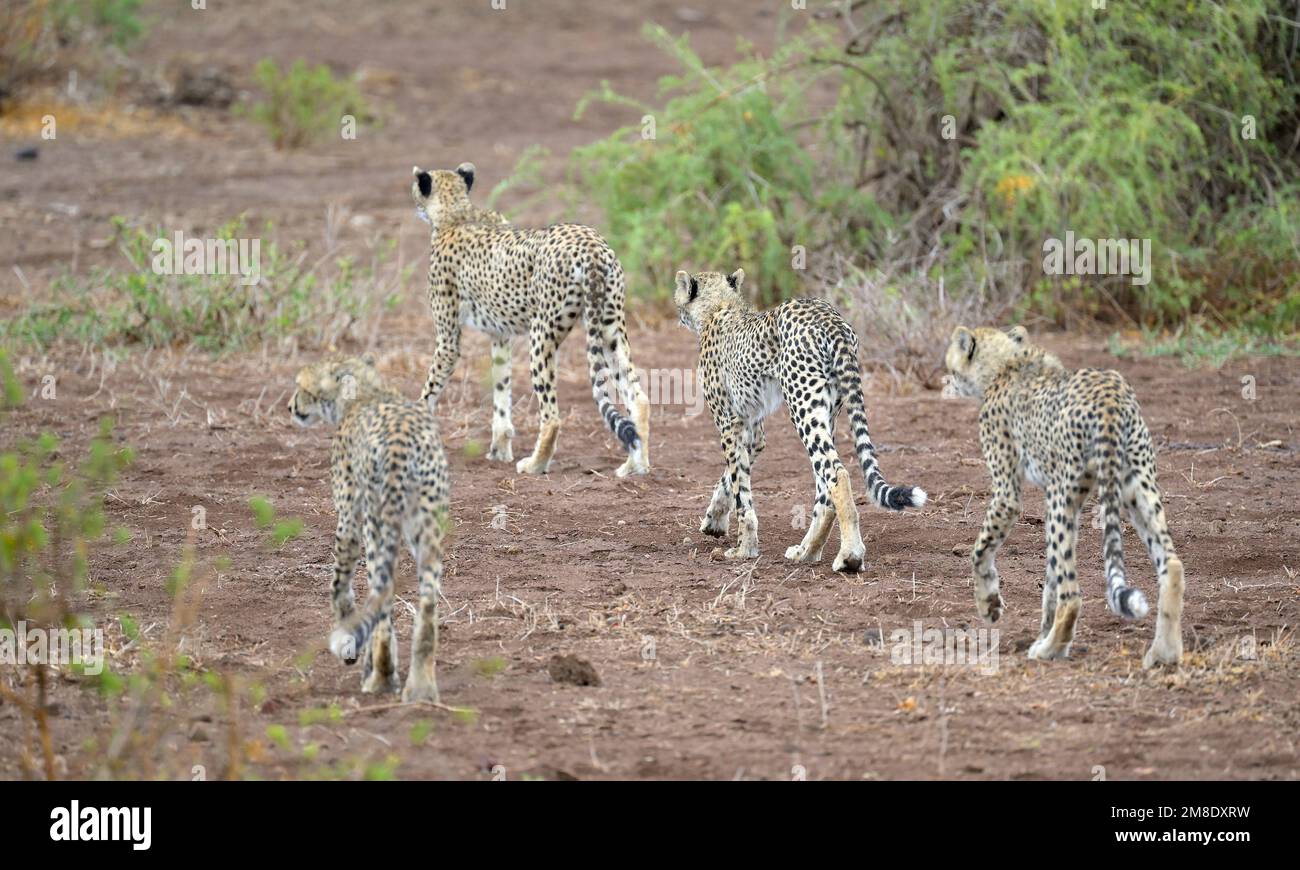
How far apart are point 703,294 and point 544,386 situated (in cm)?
118

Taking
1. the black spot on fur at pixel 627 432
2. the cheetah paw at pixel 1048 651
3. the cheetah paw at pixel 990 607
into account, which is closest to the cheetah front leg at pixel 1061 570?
the cheetah paw at pixel 1048 651

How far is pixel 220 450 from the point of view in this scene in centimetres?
880

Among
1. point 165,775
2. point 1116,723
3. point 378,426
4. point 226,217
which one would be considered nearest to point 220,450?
point 378,426

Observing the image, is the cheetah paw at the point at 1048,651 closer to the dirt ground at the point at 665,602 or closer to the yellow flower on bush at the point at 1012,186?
the dirt ground at the point at 665,602

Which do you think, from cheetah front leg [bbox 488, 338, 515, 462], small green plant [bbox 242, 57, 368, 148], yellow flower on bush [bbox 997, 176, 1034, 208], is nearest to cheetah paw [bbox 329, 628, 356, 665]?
cheetah front leg [bbox 488, 338, 515, 462]

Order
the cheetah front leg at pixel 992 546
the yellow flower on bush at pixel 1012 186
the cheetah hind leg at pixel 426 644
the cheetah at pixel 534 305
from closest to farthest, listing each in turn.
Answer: the cheetah hind leg at pixel 426 644
the cheetah front leg at pixel 992 546
the cheetah at pixel 534 305
the yellow flower on bush at pixel 1012 186

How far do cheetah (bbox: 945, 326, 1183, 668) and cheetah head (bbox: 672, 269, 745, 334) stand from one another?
178 centimetres

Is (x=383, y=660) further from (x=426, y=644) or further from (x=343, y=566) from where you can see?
(x=343, y=566)

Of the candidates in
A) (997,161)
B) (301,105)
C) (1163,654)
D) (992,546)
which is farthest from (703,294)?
(301,105)

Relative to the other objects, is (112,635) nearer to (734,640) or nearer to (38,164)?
(734,640)

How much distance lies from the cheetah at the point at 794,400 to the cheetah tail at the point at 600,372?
72 cm

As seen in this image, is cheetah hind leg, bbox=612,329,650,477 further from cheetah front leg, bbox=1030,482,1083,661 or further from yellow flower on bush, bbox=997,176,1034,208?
yellow flower on bush, bbox=997,176,1034,208

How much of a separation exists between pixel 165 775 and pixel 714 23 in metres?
21.5

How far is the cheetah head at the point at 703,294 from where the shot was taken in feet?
24.7
